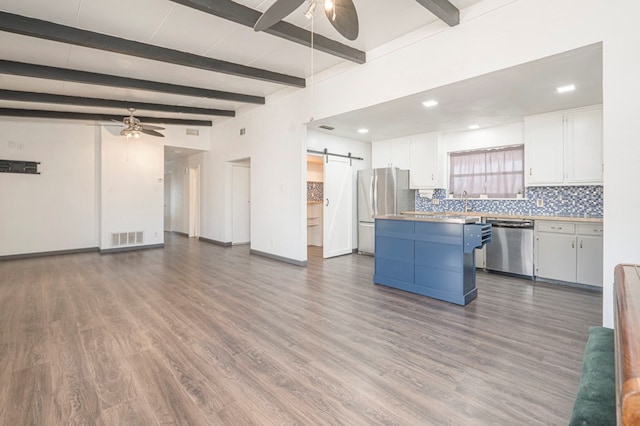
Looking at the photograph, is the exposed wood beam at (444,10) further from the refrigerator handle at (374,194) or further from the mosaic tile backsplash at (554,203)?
the refrigerator handle at (374,194)

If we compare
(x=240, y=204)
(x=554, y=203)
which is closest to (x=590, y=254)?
(x=554, y=203)

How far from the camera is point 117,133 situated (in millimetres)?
7059

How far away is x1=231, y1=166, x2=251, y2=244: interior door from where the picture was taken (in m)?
8.16

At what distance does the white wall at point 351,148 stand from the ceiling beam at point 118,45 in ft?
5.13

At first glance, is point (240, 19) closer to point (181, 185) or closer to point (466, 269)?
point (466, 269)

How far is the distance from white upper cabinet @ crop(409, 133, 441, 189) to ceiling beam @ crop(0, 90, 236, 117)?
177 inches

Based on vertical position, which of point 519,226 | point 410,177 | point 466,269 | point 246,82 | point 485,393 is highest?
point 246,82

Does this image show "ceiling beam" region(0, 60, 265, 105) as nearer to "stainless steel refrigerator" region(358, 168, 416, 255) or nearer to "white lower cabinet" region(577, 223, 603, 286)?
"stainless steel refrigerator" region(358, 168, 416, 255)

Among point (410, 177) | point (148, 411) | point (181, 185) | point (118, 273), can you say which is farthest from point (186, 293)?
point (181, 185)

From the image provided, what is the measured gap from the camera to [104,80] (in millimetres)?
4699

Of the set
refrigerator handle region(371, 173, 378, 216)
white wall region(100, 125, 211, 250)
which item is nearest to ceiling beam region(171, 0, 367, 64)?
refrigerator handle region(371, 173, 378, 216)

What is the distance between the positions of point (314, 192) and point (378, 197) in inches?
75.4

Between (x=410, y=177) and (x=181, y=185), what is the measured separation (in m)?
7.52

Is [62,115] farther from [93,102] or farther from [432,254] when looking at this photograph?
[432,254]
